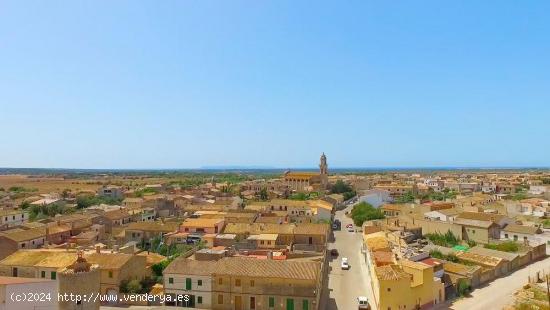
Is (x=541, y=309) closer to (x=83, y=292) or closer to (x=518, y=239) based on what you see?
(x=518, y=239)

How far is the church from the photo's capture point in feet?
324

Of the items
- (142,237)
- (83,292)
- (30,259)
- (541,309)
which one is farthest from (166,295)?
(541,309)

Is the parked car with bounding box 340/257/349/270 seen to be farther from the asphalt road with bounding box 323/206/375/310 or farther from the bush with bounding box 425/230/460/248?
the bush with bounding box 425/230/460/248

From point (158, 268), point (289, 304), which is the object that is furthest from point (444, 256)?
point (158, 268)

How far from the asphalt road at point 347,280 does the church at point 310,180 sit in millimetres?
52813

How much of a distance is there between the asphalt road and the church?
52.8 meters

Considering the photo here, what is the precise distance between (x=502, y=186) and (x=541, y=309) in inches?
3202

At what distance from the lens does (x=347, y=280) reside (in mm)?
31031

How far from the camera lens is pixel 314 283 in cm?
2294

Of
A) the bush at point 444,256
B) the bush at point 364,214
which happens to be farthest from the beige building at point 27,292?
the bush at point 364,214

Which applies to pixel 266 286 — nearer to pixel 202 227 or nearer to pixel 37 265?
pixel 37 265

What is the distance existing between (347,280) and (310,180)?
7468 centimetres

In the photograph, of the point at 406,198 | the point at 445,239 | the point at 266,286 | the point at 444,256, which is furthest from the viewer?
the point at 406,198

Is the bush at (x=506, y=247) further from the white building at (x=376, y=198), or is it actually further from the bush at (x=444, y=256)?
the white building at (x=376, y=198)
